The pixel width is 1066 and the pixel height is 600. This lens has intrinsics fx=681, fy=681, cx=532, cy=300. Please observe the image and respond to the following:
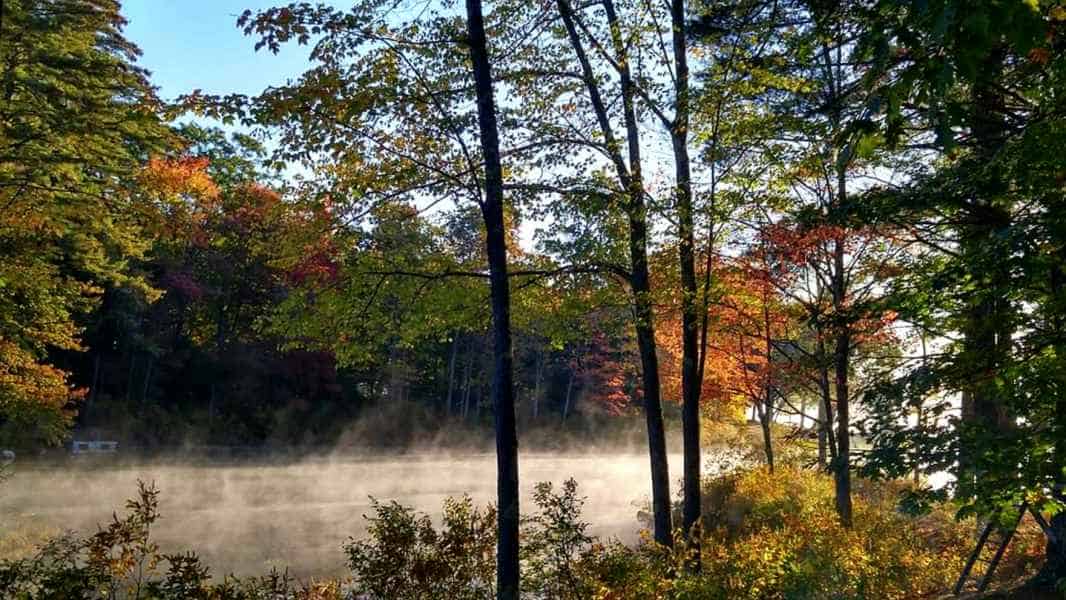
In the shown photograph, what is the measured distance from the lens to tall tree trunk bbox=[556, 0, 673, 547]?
9.47 meters

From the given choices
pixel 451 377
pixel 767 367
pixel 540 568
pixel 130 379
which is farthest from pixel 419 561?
pixel 451 377

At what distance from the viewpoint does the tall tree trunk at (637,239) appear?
947 cm

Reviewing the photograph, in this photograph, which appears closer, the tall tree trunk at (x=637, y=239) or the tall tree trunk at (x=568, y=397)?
the tall tree trunk at (x=637, y=239)

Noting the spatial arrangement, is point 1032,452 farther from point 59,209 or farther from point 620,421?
point 620,421

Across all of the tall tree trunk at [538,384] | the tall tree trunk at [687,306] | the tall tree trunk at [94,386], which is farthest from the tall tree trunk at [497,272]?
the tall tree trunk at [538,384]

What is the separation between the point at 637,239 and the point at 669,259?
659mm

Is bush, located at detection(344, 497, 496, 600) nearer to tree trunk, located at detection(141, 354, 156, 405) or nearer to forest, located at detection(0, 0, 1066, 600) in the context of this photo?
forest, located at detection(0, 0, 1066, 600)

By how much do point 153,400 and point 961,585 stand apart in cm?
2931

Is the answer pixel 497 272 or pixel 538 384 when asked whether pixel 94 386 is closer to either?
pixel 538 384

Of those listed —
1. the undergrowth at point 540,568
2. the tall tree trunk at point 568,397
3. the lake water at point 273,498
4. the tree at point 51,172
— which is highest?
the tree at point 51,172

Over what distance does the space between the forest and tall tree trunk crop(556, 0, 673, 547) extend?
0.19 feet

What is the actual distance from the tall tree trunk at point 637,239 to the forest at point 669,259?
57 millimetres

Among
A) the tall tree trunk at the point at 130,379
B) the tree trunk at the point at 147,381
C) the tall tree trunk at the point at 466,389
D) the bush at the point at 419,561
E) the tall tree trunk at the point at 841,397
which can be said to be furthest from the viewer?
the tall tree trunk at the point at 466,389

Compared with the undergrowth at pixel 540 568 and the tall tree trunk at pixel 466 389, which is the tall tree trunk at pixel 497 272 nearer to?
the undergrowth at pixel 540 568
